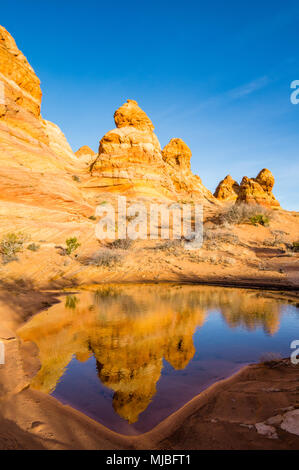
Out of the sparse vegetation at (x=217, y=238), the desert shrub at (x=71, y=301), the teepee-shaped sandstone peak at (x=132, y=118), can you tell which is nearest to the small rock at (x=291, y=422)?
the desert shrub at (x=71, y=301)

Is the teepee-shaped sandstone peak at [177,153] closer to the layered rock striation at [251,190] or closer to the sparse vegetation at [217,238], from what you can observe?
the layered rock striation at [251,190]

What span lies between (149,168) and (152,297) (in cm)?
2991

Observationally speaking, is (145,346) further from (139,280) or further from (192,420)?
(139,280)

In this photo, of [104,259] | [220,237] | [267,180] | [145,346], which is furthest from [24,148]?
[267,180]

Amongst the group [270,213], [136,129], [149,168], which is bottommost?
[270,213]

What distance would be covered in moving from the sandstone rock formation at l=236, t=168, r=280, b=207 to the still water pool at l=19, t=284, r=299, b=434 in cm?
3194

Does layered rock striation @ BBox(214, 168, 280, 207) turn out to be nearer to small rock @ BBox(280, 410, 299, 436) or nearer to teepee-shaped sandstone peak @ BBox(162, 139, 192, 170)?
teepee-shaped sandstone peak @ BBox(162, 139, 192, 170)

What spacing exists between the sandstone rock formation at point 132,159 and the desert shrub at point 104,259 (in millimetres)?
19325

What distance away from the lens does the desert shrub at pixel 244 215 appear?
22.2 meters

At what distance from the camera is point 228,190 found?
63.5 metres

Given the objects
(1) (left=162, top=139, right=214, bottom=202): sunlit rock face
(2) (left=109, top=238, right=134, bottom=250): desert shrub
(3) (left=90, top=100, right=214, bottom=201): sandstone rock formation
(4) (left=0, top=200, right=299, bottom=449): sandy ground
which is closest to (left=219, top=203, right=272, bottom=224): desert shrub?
(4) (left=0, top=200, right=299, bottom=449): sandy ground
